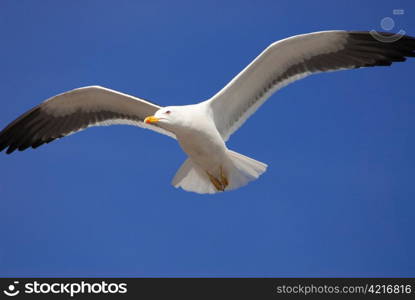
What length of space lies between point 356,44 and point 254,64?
1.32 meters

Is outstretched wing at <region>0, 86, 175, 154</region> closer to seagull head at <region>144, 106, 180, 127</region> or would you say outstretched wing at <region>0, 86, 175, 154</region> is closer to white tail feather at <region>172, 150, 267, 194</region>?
white tail feather at <region>172, 150, 267, 194</region>

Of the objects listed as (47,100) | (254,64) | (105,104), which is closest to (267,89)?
(254,64)

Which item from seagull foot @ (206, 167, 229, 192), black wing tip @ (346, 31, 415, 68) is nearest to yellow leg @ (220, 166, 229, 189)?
seagull foot @ (206, 167, 229, 192)

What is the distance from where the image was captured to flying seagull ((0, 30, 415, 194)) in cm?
700

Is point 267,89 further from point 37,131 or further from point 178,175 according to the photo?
point 37,131

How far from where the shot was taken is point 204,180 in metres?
7.53

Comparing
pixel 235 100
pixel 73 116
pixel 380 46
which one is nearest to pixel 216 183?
pixel 235 100

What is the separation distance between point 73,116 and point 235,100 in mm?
2334

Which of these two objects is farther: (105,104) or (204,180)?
(105,104)

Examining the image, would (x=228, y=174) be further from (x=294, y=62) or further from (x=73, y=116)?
(x=73, y=116)

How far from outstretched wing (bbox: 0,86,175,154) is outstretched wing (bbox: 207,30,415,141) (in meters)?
0.93

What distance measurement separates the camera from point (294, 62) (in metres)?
7.55

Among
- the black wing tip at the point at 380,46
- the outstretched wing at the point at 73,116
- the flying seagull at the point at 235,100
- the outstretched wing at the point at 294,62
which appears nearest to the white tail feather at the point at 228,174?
the flying seagull at the point at 235,100

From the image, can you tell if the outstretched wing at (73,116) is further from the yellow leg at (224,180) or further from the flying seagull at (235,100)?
the yellow leg at (224,180)
